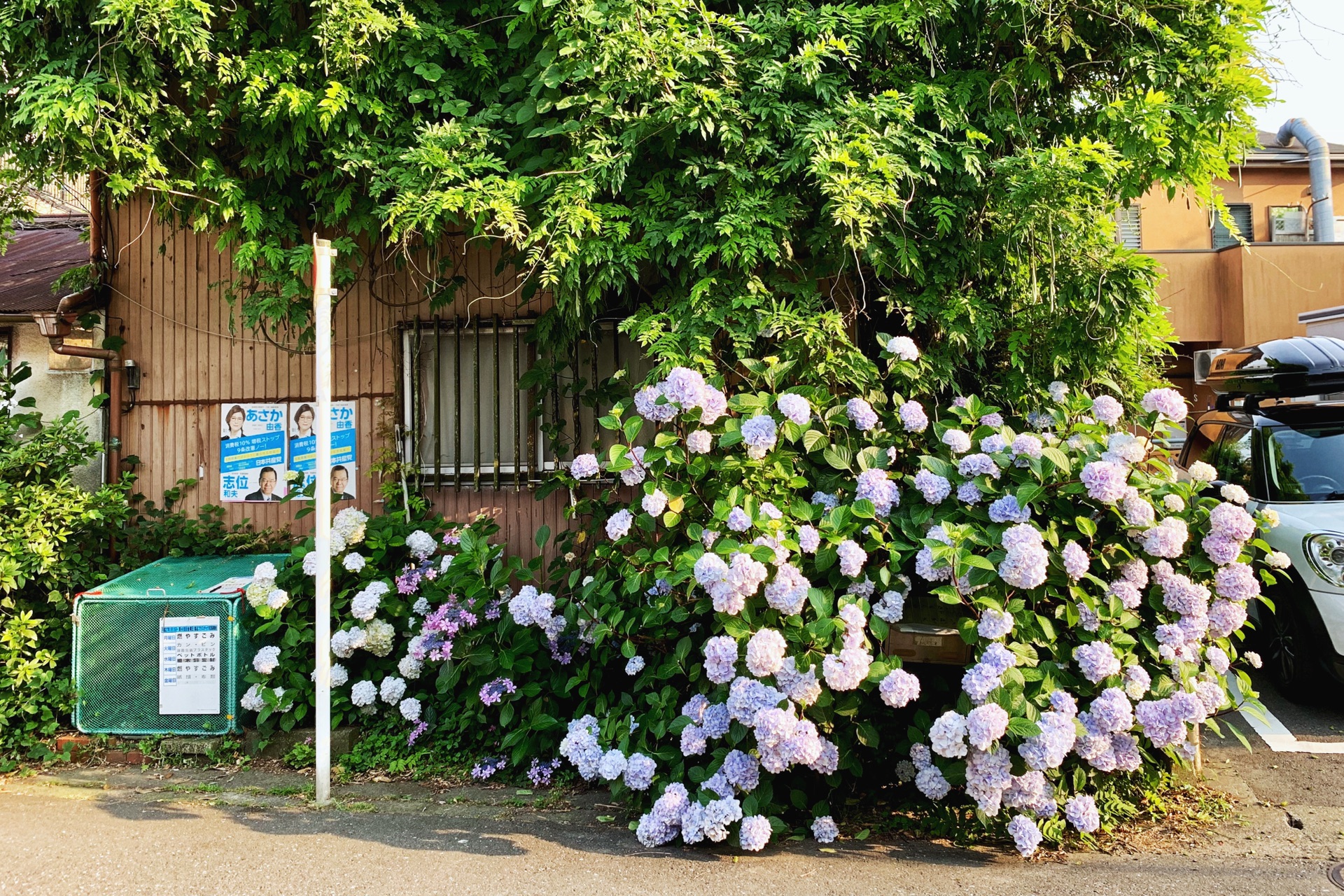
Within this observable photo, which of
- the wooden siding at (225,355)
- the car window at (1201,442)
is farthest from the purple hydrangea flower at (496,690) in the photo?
the car window at (1201,442)

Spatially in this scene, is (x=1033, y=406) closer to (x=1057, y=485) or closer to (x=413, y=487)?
(x=1057, y=485)

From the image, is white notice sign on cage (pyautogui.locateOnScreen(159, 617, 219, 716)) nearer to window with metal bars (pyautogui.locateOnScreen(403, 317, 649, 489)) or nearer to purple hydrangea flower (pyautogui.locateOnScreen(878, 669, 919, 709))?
window with metal bars (pyautogui.locateOnScreen(403, 317, 649, 489))

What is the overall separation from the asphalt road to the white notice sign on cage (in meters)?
0.59

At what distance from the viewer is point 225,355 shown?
691 cm

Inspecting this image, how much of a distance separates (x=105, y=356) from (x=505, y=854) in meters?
5.17

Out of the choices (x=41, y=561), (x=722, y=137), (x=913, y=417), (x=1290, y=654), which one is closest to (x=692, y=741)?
(x=913, y=417)

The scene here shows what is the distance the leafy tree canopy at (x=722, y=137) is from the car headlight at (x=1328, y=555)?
1.64 metres

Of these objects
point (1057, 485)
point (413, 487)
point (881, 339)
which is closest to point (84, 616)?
point (413, 487)

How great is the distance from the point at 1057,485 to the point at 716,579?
5.71 feet

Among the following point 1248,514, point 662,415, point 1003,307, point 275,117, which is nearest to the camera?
point 1248,514

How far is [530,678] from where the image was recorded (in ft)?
17.1

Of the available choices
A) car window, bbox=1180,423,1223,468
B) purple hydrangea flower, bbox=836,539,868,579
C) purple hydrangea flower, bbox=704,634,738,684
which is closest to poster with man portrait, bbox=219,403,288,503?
purple hydrangea flower, bbox=704,634,738,684

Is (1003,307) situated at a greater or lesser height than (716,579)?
greater

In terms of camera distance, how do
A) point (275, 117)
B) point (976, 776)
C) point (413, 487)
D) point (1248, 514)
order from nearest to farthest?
point (976, 776)
point (1248, 514)
point (275, 117)
point (413, 487)
